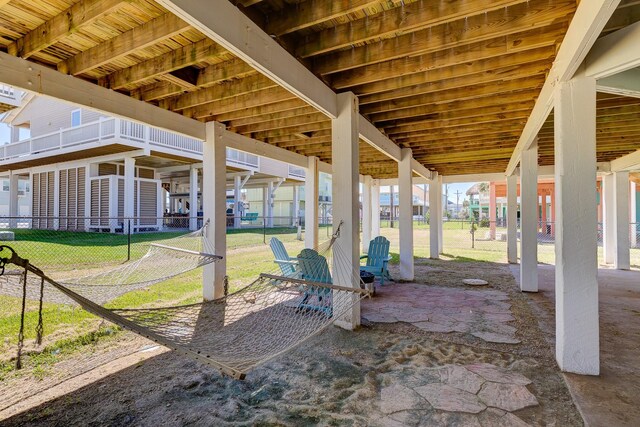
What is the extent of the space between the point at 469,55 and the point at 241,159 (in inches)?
455

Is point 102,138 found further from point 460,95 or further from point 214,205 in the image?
point 460,95

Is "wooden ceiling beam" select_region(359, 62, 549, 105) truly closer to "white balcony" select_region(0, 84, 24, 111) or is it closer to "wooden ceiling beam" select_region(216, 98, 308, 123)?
"wooden ceiling beam" select_region(216, 98, 308, 123)

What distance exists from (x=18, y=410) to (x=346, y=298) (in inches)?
101

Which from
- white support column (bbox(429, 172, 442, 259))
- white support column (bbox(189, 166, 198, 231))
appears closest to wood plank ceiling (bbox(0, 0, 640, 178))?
white support column (bbox(429, 172, 442, 259))

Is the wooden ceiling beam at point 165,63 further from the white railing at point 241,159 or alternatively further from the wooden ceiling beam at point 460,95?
the white railing at point 241,159

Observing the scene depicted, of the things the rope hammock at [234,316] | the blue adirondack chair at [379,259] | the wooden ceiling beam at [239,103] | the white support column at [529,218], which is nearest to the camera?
the rope hammock at [234,316]

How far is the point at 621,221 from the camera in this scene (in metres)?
6.99

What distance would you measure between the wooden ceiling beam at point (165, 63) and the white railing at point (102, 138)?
5087 millimetres

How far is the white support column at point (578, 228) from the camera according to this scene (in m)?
2.40

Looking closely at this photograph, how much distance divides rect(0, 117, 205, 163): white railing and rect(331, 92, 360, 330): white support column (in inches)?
226

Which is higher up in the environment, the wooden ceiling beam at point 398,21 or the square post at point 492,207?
the wooden ceiling beam at point 398,21

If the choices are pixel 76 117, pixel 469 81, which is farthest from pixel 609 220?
pixel 76 117

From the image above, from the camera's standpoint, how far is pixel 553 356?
2.76m

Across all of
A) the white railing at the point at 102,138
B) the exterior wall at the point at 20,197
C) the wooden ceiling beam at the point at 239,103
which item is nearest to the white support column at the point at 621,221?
the wooden ceiling beam at the point at 239,103
